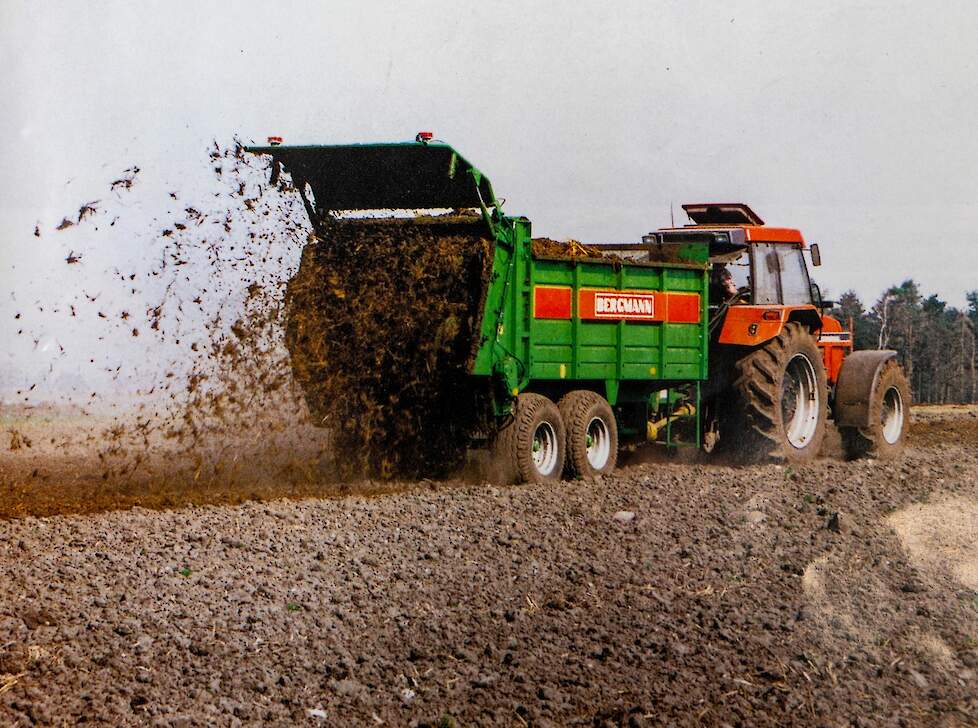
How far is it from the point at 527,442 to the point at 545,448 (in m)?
0.60

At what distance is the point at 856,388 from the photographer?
1345cm

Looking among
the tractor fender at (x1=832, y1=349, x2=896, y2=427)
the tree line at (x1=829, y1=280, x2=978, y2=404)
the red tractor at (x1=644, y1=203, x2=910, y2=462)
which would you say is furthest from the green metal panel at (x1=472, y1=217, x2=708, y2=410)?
the tree line at (x1=829, y1=280, x2=978, y2=404)

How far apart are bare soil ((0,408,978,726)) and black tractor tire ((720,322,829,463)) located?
3305 mm

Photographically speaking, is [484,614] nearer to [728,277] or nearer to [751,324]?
[751,324]

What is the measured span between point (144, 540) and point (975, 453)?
36.3 feet

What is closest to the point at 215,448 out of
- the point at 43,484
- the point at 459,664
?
the point at 43,484

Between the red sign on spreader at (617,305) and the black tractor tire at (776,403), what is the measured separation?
0.86 meters

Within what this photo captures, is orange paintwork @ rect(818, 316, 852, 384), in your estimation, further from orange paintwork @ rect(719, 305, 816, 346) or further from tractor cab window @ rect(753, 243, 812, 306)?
orange paintwork @ rect(719, 305, 816, 346)

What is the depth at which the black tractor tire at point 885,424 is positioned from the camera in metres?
13.4

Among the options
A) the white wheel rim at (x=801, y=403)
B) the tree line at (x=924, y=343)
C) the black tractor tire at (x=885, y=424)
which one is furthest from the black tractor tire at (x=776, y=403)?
the tree line at (x=924, y=343)

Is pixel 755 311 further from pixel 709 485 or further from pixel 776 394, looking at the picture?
pixel 709 485

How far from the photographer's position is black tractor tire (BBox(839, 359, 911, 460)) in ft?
44.0

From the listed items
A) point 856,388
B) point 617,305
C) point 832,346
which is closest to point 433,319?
point 617,305

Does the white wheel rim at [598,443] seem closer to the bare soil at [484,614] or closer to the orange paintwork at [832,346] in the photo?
the bare soil at [484,614]
